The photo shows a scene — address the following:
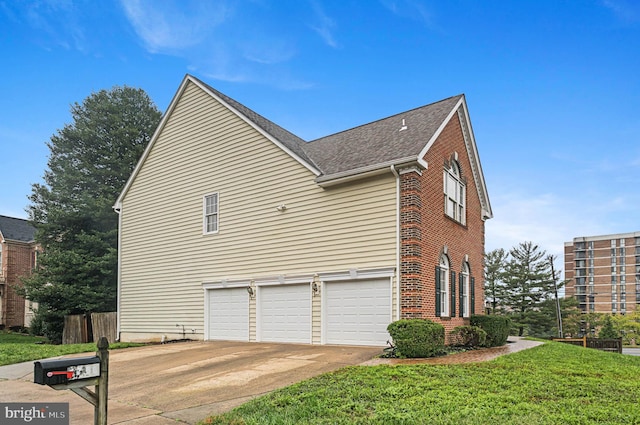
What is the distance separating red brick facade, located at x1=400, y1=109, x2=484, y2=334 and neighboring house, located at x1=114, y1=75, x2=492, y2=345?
51mm

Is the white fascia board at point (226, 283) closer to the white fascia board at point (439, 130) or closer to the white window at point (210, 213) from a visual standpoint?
the white window at point (210, 213)

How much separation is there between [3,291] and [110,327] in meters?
21.2

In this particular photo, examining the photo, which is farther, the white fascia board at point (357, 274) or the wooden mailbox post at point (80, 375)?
the white fascia board at point (357, 274)

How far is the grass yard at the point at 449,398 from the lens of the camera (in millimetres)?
5988

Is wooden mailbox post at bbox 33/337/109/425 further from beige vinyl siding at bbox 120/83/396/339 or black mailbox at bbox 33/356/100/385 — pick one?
beige vinyl siding at bbox 120/83/396/339

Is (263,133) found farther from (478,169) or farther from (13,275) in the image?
(13,275)

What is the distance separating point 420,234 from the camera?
13.1 m

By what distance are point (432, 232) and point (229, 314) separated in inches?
307

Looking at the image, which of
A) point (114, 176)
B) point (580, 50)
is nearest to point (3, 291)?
point (114, 176)

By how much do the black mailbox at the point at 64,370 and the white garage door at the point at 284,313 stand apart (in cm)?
1079

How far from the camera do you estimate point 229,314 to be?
17.1 meters

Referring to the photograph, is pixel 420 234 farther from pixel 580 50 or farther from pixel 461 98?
pixel 580 50

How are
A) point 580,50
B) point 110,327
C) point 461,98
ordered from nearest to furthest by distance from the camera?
1. point 580,50
2. point 461,98
3. point 110,327

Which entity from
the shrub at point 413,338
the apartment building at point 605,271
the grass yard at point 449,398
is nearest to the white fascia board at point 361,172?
the shrub at point 413,338
